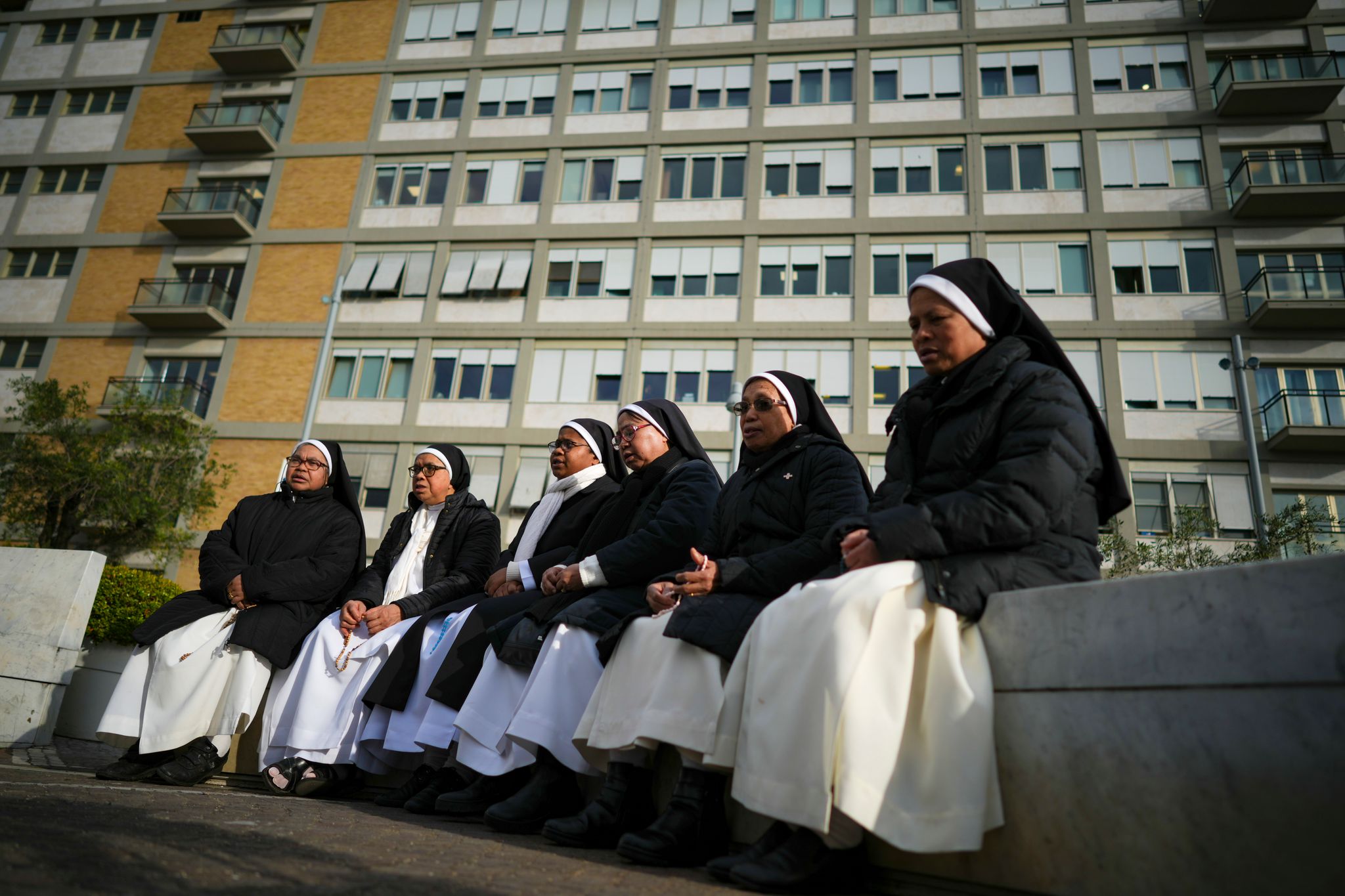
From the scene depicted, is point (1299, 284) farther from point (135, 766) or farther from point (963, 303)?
point (135, 766)

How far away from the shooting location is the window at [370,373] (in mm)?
26125

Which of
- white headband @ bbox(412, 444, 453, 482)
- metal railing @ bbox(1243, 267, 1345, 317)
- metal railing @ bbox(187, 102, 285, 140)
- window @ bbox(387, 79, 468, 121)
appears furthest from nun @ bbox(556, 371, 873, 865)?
metal railing @ bbox(187, 102, 285, 140)

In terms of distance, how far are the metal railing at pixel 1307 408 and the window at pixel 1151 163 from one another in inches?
242

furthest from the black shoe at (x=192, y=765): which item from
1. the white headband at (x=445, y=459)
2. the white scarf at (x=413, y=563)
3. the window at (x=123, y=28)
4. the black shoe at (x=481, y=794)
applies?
the window at (x=123, y=28)

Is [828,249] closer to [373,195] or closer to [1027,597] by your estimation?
[373,195]

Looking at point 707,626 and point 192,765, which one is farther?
point 192,765

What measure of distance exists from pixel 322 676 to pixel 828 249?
21947 mm

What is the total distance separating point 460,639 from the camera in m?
4.90

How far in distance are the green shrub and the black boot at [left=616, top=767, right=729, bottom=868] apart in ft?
25.9

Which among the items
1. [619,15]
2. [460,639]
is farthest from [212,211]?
[460,639]

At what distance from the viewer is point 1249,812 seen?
1.91 meters

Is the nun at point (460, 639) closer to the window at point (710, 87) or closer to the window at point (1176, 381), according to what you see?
the window at point (1176, 381)

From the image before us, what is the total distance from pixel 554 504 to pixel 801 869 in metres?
3.58

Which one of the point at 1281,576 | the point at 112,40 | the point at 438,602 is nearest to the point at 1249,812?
the point at 1281,576
